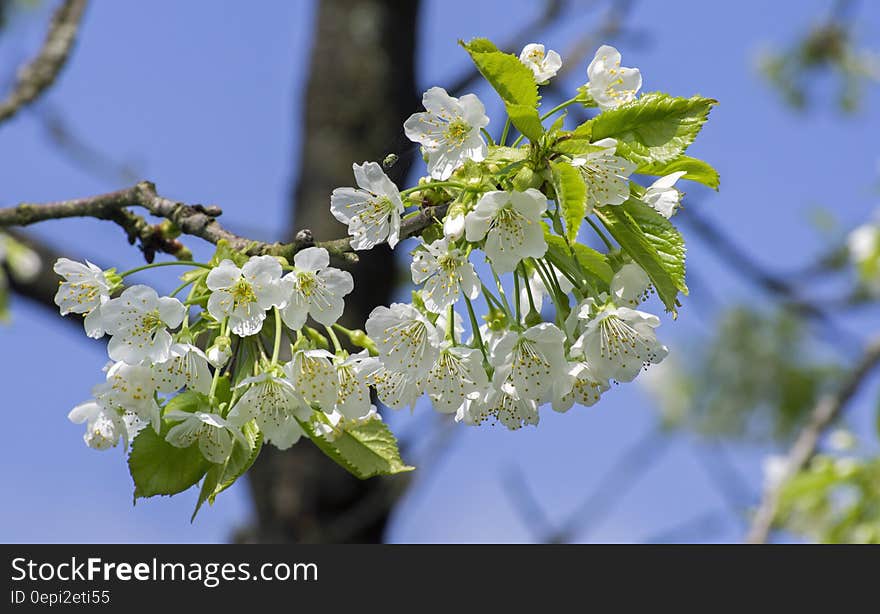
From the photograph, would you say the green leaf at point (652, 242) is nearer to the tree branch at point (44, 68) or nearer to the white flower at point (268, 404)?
the white flower at point (268, 404)

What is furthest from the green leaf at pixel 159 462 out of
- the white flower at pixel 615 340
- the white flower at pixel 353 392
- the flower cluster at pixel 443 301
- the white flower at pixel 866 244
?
the white flower at pixel 866 244

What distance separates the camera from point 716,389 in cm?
722

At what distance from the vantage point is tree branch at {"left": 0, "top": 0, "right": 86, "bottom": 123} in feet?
8.96

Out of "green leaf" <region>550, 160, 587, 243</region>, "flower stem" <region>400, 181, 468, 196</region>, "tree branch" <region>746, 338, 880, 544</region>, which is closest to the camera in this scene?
"green leaf" <region>550, 160, 587, 243</region>

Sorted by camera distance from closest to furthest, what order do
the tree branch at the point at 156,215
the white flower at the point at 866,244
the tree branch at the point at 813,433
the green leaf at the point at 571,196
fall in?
1. the green leaf at the point at 571,196
2. the tree branch at the point at 156,215
3. the tree branch at the point at 813,433
4. the white flower at the point at 866,244

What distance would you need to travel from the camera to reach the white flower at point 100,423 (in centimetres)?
142

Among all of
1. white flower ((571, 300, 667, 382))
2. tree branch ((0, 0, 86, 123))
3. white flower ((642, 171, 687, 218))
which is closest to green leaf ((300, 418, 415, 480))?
white flower ((571, 300, 667, 382))

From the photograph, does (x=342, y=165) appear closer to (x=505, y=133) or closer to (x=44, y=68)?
(x=44, y=68)

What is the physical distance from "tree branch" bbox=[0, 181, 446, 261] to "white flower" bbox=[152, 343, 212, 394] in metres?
0.17

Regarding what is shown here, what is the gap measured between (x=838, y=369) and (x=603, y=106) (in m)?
5.69

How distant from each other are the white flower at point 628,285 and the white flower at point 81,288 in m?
0.78

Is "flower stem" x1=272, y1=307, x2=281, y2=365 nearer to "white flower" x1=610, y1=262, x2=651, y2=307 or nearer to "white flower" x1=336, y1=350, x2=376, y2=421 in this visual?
"white flower" x1=336, y1=350, x2=376, y2=421

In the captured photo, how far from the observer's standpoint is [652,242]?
1.29 m
